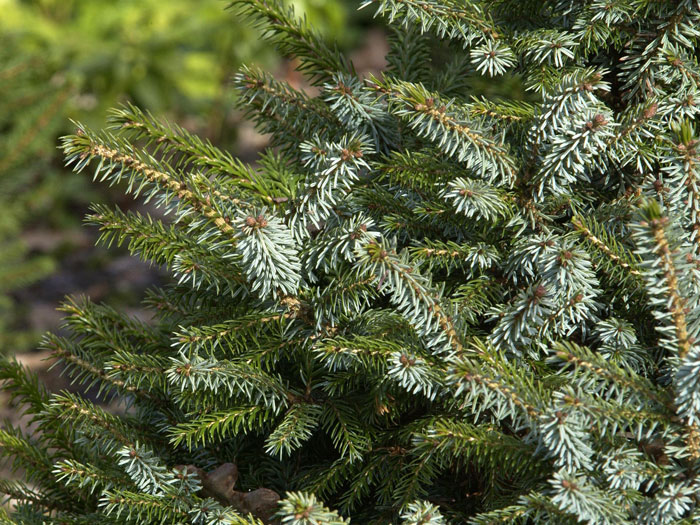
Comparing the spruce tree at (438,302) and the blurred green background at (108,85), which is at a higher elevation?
the spruce tree at (438,302)

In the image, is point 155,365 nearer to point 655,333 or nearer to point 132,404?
point 132,404

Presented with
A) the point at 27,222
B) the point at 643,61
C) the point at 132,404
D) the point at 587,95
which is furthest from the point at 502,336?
the point at 27,222

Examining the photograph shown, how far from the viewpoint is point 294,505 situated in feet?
3.01

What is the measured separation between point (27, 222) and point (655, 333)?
4903 mm

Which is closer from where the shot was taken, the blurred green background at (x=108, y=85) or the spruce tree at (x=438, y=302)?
the spruce tree at (x=438, y=302)

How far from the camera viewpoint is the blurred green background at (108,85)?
177 inches

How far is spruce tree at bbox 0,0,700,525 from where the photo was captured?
99cm

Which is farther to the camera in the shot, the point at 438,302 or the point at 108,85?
the point at 108,85

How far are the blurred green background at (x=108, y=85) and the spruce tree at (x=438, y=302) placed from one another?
286 centimetres

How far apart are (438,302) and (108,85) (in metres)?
4.64

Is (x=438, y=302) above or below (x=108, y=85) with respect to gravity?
above

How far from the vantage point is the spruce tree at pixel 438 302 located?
0.99 m

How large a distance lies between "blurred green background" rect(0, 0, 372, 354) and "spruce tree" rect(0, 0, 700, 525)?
2.86 m

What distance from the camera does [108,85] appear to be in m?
5.10
